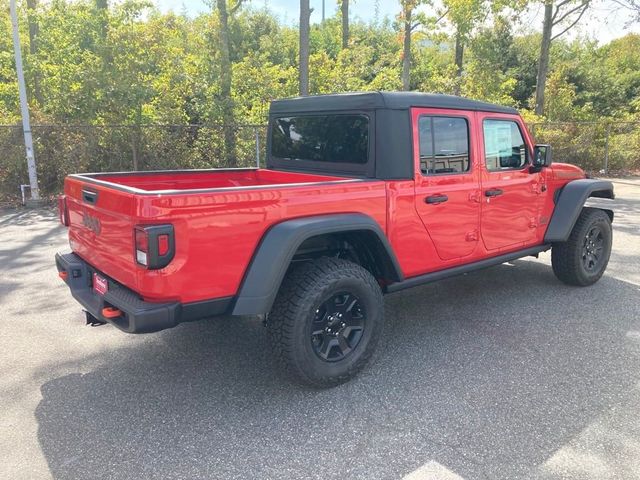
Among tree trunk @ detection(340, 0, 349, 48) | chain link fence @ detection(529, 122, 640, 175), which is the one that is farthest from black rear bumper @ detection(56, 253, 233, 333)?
tree trunk @ detection(340, 0, 349, 48)

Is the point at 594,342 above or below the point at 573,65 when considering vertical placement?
below

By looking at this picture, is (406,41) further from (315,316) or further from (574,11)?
(315,316)

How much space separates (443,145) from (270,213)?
165cm

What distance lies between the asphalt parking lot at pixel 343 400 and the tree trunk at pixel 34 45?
34.1ft

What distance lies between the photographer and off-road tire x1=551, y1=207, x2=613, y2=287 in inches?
193

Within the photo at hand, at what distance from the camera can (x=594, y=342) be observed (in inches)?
150

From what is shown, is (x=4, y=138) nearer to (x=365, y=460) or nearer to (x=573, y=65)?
(x=365, y=460)

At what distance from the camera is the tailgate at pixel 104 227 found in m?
2.61

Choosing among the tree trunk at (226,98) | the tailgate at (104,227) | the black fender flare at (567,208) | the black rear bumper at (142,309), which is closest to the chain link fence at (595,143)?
the tree trunk at (226,98)

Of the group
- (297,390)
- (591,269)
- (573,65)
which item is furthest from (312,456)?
(573,65)

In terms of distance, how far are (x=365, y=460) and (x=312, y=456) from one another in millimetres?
264

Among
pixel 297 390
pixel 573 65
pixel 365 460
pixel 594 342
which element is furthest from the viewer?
pixel 573 65

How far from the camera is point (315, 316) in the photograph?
303 centimetres

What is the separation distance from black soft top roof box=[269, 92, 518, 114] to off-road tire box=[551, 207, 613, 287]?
Result: 1.51m
